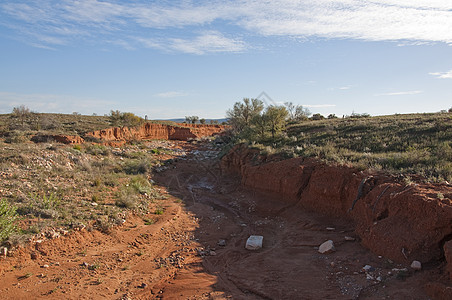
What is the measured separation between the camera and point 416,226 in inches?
244

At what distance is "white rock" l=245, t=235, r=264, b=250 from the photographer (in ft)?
28.1

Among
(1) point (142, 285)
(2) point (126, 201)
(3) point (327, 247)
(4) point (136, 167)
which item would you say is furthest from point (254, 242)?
(4) point (136, 167)

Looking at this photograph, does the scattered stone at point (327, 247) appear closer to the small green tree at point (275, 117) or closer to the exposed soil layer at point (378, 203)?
the exposed soil layer at point (378, 203)

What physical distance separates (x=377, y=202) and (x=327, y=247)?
1852mm

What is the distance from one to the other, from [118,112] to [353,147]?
94.4ft

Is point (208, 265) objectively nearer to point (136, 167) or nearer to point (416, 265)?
point (416, 265)

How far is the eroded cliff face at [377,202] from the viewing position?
5.89 metres

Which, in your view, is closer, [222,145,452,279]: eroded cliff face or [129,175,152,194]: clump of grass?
[222,145,452,279]: eroded cliff face

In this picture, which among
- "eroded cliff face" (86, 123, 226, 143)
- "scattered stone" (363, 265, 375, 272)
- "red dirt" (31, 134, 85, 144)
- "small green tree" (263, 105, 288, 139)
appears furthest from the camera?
"eroded cliff face" (86, 123, 226, 143)

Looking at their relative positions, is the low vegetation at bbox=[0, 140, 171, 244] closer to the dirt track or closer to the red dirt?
the dirt track

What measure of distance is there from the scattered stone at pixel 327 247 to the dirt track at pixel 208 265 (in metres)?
0.12

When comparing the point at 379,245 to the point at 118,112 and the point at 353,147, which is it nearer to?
the point at 353,147

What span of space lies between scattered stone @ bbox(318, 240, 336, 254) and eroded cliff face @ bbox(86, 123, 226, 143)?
23.7 metres

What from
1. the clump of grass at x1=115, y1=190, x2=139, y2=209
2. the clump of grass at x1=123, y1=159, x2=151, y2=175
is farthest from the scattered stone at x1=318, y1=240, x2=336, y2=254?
the clump of grass at x1=123, y1=159, x2=151, y2=175
